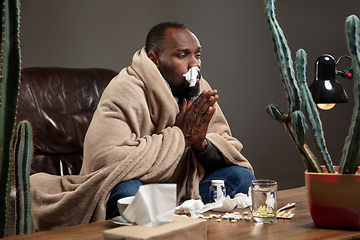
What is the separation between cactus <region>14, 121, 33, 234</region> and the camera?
1216 mm

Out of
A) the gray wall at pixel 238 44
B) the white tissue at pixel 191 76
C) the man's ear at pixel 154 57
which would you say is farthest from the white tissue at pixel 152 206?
the gray wall at pixel 238 44

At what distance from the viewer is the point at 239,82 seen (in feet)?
10.3

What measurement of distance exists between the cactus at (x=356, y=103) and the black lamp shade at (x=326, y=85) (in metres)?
0.56

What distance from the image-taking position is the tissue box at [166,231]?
27.3 inches

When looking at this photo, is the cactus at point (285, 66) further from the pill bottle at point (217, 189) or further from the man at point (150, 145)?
the man at point (150, 145)

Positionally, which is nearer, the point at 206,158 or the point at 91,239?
the point at 91,239

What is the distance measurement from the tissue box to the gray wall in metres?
2.15

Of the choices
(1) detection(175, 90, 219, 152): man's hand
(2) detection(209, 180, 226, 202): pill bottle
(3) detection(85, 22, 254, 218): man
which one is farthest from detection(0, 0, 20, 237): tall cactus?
(1) detection(175, 90, 219, 152): man's hand

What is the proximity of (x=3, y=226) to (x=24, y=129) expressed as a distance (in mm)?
433

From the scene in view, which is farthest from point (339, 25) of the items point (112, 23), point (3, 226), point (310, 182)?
point (3, 226)

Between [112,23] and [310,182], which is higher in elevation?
[112,23]

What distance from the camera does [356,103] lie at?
0.87 m

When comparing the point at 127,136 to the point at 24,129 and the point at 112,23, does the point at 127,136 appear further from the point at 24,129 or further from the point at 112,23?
the point at 112,23

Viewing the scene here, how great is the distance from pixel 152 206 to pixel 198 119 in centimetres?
94
